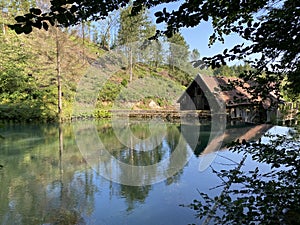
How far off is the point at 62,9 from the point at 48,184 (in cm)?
497

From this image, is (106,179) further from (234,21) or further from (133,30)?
(133,30)

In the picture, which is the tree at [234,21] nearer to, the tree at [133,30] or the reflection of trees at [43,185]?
the reflection of trees at [43,185]

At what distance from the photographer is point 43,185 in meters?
5.23

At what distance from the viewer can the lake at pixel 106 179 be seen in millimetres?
3889

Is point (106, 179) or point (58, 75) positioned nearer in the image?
point (106, 179)

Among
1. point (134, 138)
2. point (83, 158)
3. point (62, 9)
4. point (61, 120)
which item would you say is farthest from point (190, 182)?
point (61, 120)

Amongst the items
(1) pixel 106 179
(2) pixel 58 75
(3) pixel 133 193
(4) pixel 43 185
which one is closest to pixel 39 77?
(2) pixel 58 75

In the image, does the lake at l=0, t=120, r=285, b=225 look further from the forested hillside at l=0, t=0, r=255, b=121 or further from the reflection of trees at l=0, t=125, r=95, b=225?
the forested hillside at l=0, t=0, r=255, b=121

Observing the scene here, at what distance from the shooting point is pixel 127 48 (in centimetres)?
2731

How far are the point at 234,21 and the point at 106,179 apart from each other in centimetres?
437

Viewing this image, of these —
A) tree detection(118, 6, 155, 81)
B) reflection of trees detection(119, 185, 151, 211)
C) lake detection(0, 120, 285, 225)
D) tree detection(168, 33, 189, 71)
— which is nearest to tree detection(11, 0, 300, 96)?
lake detection(0, 120, 285, 225)

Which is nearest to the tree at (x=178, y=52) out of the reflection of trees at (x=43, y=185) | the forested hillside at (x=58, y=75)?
the forested hillside at (x=58, y=75)

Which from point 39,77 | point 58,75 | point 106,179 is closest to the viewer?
point 106,179

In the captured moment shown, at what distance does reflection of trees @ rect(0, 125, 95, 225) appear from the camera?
3.93 m
